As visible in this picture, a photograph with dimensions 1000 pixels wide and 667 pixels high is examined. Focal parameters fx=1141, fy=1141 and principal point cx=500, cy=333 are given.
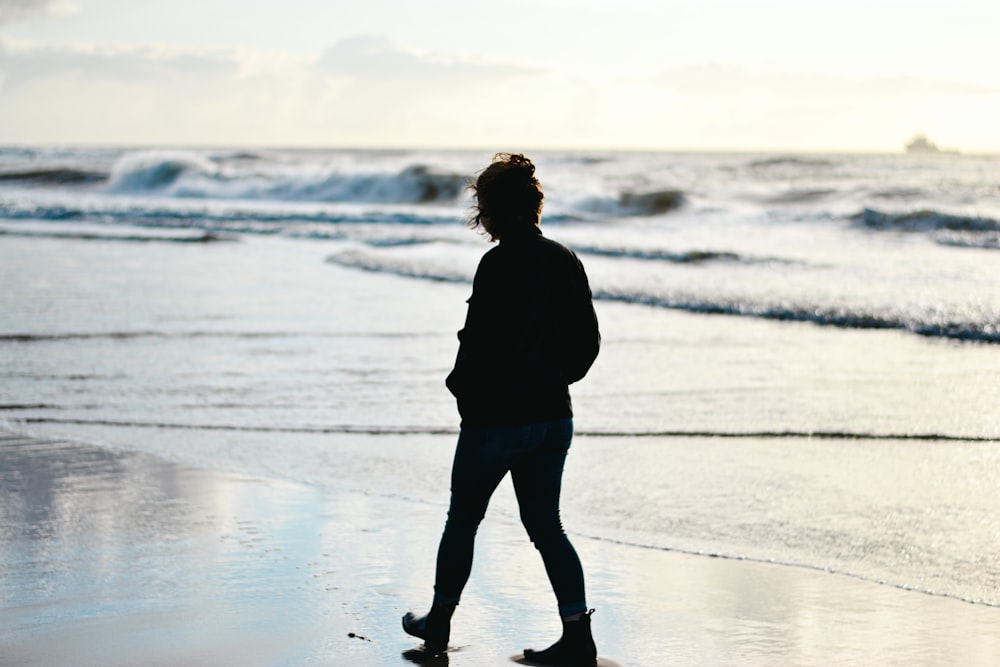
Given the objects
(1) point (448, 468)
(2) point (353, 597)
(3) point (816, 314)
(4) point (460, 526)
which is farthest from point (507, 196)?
(3) point (816, 314)

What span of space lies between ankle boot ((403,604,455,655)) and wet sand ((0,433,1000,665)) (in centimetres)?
7

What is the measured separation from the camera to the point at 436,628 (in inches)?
146

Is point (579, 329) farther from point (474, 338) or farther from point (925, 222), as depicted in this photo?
point (925, 222)

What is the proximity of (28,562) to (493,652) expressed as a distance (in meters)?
2.04

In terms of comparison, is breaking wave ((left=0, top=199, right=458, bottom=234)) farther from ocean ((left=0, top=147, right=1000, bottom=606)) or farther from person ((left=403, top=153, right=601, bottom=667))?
person ((left=403, top=153, right=601, bottom=667))

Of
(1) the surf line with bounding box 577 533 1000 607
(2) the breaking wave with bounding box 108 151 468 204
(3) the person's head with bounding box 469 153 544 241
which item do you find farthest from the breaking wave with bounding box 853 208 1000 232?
(3) the person's head with bounding box 469 153 544 241

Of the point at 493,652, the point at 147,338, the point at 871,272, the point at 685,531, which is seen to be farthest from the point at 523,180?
the point at 871,272

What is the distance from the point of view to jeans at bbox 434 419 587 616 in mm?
3498

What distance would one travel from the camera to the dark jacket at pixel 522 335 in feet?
11.2

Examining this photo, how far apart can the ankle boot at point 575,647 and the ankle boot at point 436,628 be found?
0.34 m

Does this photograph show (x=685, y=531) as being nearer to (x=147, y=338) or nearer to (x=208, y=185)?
(x=147, y=338)

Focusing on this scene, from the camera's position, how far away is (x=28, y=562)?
4574 mm

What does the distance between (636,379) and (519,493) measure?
17.5ft

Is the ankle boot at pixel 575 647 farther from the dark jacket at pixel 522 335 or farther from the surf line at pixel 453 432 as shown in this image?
the surf line at pixel 453 432
